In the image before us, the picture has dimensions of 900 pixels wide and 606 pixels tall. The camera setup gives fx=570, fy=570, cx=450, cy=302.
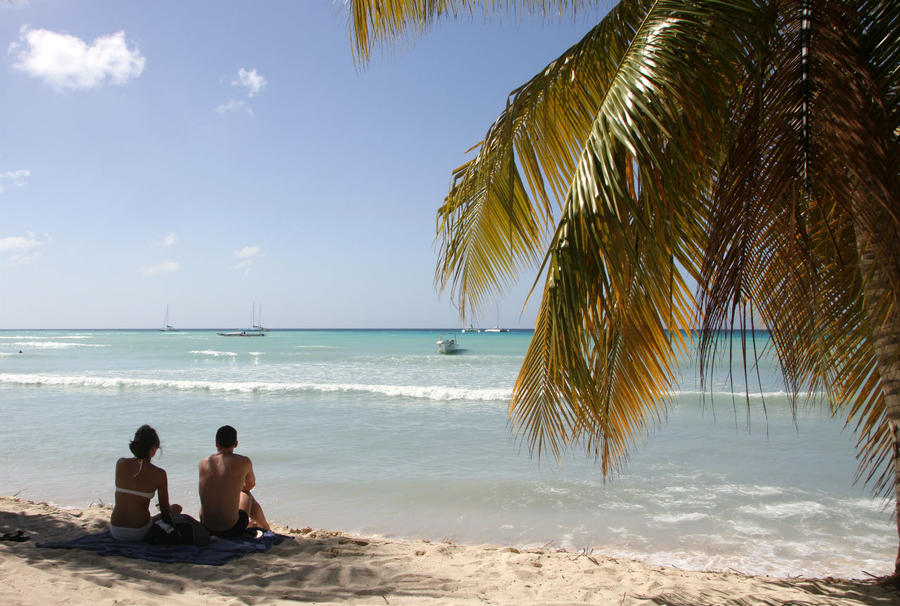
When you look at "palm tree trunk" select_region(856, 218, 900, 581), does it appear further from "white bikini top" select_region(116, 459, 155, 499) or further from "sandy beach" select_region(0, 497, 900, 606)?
"white bikini top" select_region(116, 459, 155, 499)

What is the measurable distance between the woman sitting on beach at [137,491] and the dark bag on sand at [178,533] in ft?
0.28

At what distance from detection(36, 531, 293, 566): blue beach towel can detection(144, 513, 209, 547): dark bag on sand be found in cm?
4

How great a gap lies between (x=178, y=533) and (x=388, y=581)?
174 cm

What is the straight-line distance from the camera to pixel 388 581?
4125mm

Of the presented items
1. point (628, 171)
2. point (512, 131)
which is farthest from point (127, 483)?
point (628, 171)

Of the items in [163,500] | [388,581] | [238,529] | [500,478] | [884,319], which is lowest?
[500,478]

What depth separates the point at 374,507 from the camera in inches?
271

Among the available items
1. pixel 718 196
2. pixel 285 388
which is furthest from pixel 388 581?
pixel 285 388

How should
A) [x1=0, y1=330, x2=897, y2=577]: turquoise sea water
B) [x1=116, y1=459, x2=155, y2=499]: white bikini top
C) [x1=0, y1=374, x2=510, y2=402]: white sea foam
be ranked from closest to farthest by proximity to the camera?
[x1=116, y1=459, x2=155, y2=499]: white bikini top
[x1=0, y1=330, x2=897, y2=577]: turquoise sea water
[x1=0, y1=374, x2=510, y2=402]: white sea foam

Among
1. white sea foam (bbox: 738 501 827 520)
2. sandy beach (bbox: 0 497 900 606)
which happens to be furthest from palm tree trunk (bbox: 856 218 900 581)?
white sea foam (bbox: 738 501 827 520)

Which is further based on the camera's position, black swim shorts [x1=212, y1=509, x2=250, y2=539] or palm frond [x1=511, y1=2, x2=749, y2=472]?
black swim shorts [x1=212, y1=509, x2=250, y2=539]

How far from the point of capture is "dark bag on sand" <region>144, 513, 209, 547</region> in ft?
14.6

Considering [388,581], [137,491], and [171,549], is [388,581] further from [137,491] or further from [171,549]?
[137,491]

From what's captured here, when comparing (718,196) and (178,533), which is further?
(178,533)
